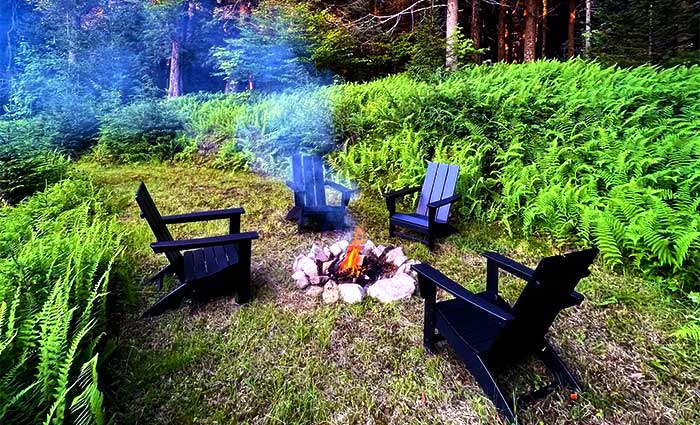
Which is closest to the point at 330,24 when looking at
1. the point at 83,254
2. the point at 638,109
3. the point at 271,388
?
the point at 638,109

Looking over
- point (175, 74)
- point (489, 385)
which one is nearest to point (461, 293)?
point (489, 385)

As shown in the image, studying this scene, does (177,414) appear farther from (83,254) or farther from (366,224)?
(366,224)

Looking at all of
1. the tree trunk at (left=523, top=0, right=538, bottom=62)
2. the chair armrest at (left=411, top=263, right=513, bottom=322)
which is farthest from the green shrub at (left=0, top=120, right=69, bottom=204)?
the tree trunk at (left=523, top=0, right=538, bottom=62)

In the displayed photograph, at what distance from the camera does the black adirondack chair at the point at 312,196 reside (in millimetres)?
4027

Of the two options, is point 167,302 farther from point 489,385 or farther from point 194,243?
point 489,385

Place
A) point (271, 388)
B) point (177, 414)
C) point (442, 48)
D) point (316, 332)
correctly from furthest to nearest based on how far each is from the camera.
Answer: point (442, 48) < point (316, 332) < point (271, 388) < point (177, 414)

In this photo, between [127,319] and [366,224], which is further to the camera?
[366,224]

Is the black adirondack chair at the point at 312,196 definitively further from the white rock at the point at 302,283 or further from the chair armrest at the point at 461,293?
the chair armrest at the point at 461,293

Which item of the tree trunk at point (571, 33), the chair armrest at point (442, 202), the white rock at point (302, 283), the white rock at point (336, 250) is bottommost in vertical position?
the white rock at point (302, 283)

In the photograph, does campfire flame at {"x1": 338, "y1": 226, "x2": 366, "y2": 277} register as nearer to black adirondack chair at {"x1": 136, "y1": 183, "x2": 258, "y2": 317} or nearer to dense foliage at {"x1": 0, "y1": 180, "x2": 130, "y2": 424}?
black adirondack chair at {"x1": 136, "y1": 183, "x2": 258, "y2": 317}

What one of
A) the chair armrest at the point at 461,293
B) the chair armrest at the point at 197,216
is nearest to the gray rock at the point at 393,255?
the chair armrest at the point at 461,293

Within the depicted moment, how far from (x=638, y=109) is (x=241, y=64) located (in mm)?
7894

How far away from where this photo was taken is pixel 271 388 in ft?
6.51

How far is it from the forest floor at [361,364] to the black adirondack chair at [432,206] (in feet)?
1.69
